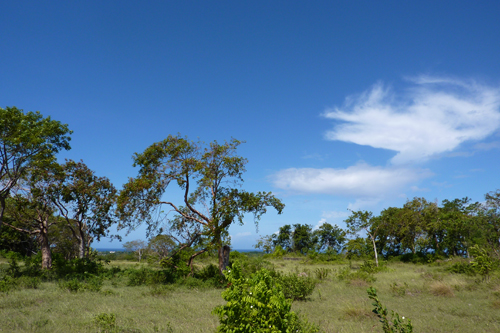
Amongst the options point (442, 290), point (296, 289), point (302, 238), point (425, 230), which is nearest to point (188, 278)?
point (296, 289)

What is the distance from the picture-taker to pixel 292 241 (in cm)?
5638

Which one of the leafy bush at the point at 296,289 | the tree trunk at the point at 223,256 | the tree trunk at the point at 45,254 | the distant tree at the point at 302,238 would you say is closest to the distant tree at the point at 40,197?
the tree trunk at the point at 45,254

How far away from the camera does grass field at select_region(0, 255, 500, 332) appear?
24.5 feet

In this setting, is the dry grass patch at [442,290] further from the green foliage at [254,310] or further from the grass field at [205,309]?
the green foliage at [254,310]

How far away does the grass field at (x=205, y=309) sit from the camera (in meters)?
7.47

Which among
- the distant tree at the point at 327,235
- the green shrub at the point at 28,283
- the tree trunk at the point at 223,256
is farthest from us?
the distant tree at the point at 327,235

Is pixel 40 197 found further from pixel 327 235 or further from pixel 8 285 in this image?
pixel 327 235

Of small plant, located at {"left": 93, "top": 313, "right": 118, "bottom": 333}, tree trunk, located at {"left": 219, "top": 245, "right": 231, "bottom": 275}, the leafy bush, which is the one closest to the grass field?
small plant, located at {"left": 93, "top": 313, "right": 118, "bottom": 333}

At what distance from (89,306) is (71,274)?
9.15 meters

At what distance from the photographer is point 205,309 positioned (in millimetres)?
9867

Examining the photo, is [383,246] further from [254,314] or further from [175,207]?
[254,314]

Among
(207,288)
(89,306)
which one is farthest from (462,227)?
(89,306)

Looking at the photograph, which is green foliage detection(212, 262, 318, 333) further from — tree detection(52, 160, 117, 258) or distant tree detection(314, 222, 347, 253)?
distant tree detection(314, 222, 347, 253)

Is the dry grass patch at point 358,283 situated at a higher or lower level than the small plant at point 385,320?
lower
